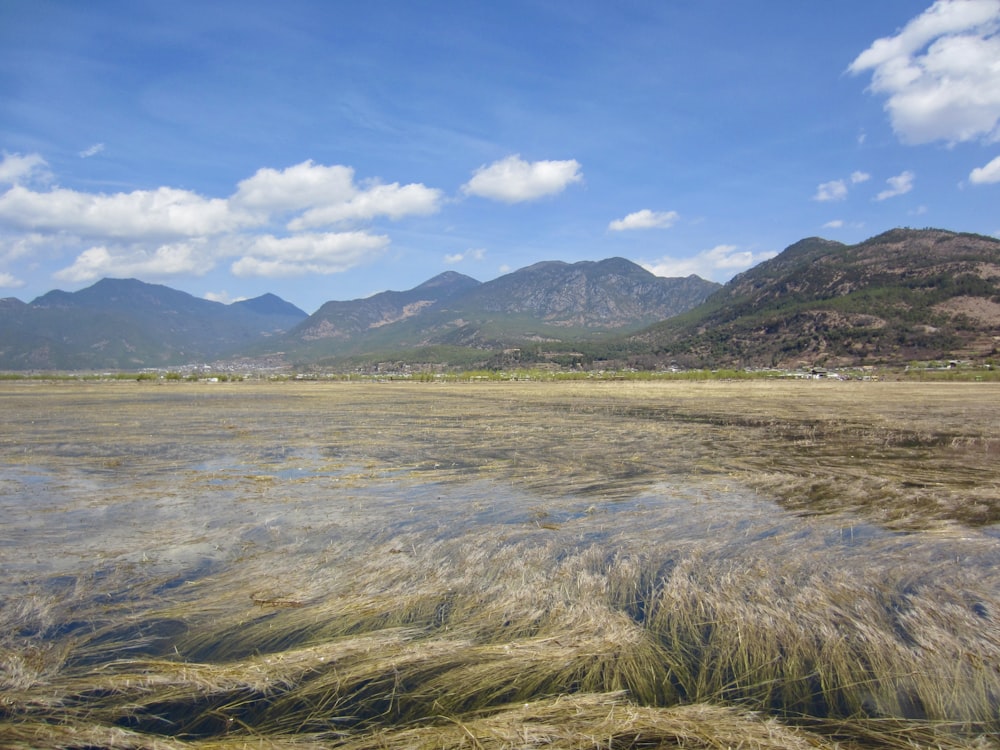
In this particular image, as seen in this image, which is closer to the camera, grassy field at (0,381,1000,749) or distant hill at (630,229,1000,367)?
grassy field at (0,381,1000,749)

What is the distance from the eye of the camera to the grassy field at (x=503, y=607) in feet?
16.2

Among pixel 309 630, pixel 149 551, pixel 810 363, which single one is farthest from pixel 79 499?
pixel 810 363

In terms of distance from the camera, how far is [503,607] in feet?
23.9

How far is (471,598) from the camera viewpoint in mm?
7617

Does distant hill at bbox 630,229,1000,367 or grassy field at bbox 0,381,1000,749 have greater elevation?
distant hill at bbox 630,229,1000,367

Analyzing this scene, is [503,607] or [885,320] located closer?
[503,607]

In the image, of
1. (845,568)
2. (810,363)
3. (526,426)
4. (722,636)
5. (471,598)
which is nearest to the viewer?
(722,636)

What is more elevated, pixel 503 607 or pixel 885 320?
pixel 885 320

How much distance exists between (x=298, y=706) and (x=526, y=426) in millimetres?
23930

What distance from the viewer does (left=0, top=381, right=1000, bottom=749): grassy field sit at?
194 inches

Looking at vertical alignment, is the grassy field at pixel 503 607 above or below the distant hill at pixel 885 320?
below

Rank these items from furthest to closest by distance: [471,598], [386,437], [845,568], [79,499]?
[386,437] → [79,499] → [845,568] → [471,598]

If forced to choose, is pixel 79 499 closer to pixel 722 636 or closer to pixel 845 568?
pixel 722 636

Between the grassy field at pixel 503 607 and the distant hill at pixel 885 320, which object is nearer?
the grassy field at pixel 503 607
